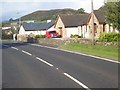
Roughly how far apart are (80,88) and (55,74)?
4.16 metres

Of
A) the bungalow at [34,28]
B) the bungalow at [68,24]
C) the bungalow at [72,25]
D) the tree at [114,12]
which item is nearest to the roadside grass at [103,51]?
the tree at [114,12]

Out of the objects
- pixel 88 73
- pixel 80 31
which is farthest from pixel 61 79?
pixel 80 31

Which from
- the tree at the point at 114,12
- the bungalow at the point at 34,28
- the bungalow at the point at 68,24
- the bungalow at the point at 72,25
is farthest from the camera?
the bungalow at the point at 34,28

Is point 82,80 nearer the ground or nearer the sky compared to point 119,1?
nearer the ground

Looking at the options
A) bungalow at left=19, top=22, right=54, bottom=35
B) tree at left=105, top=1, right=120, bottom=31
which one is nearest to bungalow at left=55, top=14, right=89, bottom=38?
bungalow at left=19, top=22, right=54, bottom=35

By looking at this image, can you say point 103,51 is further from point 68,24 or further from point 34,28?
point 34,28

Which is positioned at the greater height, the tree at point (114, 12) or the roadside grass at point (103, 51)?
the tree at point (114, 12)

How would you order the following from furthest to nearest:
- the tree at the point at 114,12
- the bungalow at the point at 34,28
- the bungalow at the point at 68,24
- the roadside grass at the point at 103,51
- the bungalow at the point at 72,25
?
the bungalow at the point at 34,28 < the bungalow at the point at 68,24 < the bungalow at the point at 72,25 < the tree at the point at 114,12 < the roadside grass at the point at 103,51

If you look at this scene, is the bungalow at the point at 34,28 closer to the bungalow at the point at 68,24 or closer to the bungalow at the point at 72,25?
the bungalow at the point at 72,25

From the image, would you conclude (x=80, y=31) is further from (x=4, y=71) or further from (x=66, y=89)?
(x=66, y=89)

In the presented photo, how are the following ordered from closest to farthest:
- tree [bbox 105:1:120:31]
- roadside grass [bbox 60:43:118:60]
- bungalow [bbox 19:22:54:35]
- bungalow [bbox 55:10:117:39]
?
roadside grass [bbox 60:43:118:60]
tree [bbox 105:1:120:31]
bungalow [bbox 55:10:117:39]
bungalow [bbox 19:22:54:35]

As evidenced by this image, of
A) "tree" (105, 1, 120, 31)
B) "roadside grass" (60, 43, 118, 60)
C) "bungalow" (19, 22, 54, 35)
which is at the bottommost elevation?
"roadside grass" (60, 43, 118, 60)

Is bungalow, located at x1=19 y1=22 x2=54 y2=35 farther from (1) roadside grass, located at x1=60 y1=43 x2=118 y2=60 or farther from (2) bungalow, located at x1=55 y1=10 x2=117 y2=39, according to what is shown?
(1) roadside grass, located at x1=60 y1=43 x2=118 y2=60

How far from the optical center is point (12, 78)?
15445 mm
